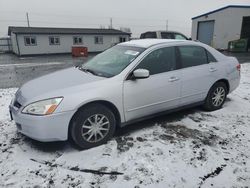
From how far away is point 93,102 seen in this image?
326 centimetres

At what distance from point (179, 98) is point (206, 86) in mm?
779

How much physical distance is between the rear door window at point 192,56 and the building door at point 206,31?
2398 cm

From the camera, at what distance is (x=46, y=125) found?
2990mm

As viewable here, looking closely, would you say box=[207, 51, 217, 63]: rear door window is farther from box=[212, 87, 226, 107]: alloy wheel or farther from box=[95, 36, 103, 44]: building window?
box=[95, 36, 103, 44]: building window

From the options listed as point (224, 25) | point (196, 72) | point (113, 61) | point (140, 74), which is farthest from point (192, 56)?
point (224, 25)

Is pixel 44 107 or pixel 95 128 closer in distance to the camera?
pixel 44 107

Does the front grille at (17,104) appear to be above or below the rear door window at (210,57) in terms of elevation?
below

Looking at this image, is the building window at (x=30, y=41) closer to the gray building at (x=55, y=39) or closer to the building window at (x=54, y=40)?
the gray building at (x=55, y=39)

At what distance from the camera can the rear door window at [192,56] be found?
13.9ft

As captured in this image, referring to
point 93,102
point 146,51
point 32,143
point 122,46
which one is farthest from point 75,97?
point 122,46

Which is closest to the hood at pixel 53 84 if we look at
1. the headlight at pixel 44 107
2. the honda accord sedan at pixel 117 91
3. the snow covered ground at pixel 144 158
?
the honda accord sedan at pixel 117 91

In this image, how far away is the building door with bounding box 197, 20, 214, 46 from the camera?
26.3 meters

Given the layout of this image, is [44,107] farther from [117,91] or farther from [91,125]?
[117,91]

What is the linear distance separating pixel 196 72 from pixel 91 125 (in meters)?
2.36
